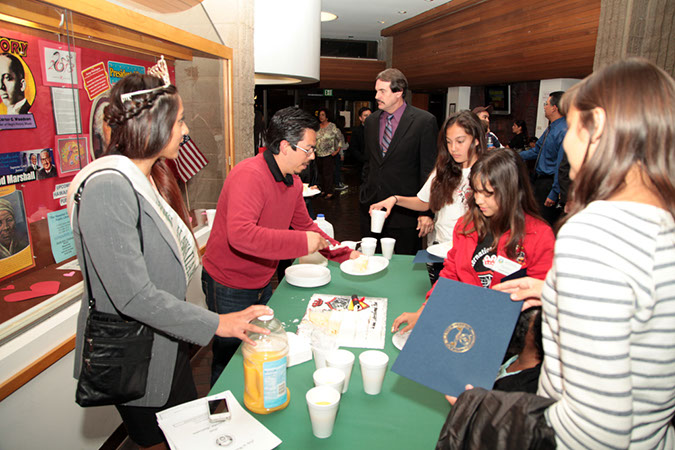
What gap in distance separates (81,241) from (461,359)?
3.46 feet

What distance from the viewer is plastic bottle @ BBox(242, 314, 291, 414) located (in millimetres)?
1137

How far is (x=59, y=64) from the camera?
1.96 meters

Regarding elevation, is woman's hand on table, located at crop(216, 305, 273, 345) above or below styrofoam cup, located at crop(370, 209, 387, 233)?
below

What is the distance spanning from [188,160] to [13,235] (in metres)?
1.83

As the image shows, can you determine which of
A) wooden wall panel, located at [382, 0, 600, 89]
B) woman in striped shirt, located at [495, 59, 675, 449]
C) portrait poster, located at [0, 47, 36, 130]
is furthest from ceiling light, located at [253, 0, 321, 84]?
wooden wall panel, located at [382, 0, 600, 89]

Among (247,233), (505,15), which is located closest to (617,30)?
(505,15)

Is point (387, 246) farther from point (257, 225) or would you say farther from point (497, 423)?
point (497, 423)

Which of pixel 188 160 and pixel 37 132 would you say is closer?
pixel 37 132


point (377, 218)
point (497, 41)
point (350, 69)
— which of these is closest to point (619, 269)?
point (377, 218)

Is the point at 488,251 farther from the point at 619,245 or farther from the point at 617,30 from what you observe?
the point at 617,30

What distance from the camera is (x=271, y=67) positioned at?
258 cm

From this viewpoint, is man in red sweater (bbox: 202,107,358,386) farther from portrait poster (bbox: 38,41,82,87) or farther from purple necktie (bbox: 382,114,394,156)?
purple necktie (bbox: 382,114,394,156)

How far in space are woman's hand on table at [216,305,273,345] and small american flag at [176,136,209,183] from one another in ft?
7.98

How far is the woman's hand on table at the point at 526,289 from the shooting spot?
43.9 inches
